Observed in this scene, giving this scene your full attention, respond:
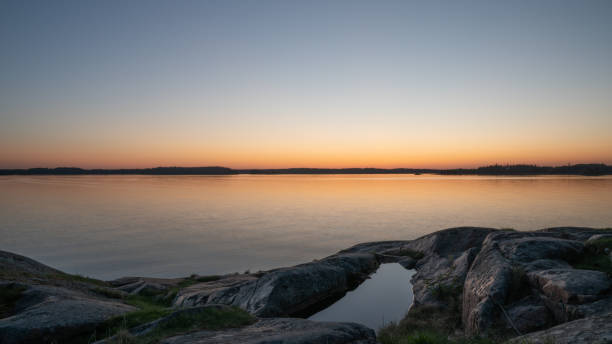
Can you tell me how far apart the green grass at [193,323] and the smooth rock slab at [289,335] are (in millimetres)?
340

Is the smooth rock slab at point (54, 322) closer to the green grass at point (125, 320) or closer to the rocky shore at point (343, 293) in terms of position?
the rocky shore at point (343, 293)

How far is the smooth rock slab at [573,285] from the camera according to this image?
7.36m

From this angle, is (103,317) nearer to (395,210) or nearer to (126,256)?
(126,256)

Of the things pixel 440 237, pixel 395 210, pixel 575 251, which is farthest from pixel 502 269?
pixel 395 210

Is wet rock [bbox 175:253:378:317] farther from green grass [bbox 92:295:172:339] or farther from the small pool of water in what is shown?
green grass [bbox 92:295:172:339]

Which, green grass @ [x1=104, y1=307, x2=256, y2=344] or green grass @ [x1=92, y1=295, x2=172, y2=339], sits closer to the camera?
green grass @ [x1=104, y1=307, x2=256, y2=344]

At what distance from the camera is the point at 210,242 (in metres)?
34.2

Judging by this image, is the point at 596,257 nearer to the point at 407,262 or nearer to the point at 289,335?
the point at 289,335

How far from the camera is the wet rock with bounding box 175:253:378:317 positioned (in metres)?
13.1

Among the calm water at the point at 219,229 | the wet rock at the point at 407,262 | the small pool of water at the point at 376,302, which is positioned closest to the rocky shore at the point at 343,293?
the small pool of water at the point at 376,302

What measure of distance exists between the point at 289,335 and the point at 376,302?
34.1 ft

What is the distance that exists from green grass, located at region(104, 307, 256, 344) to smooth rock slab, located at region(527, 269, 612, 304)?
7.57 meters

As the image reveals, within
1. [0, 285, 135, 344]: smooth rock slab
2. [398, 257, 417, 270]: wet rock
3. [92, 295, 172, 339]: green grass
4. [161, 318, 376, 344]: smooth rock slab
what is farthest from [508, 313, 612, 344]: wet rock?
[398, 257, 417, 270]: wet rock

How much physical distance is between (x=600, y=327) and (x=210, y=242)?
32.8 meters
